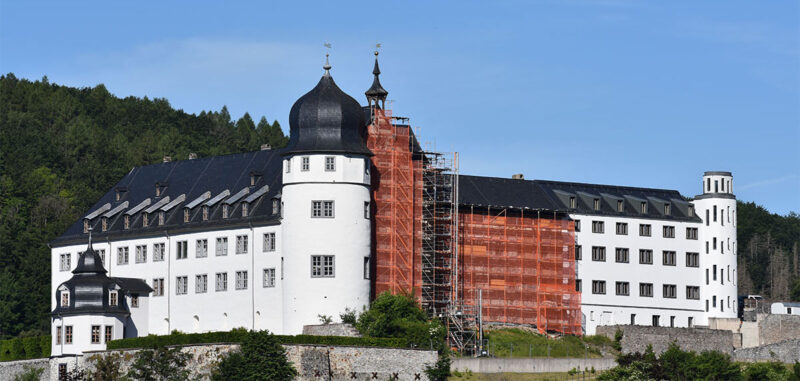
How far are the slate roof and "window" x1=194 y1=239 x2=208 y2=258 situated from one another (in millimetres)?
14922

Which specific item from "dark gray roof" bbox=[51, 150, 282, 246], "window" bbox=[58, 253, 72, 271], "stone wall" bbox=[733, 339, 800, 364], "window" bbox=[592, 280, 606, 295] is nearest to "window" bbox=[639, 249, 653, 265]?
"window" bbox=[592, 280, 606, 295]

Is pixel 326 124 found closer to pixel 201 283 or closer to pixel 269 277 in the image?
pixel 269 277

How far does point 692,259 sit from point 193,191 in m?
31.6

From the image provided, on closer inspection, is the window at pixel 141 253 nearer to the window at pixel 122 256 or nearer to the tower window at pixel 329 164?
the window at pixel 122 256

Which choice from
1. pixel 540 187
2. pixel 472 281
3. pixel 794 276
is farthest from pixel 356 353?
pixel 794 276

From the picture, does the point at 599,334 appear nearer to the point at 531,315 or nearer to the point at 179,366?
the point at 531,315

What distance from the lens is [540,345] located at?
316 ft

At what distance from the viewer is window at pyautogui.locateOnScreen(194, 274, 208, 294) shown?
95438 millimetres

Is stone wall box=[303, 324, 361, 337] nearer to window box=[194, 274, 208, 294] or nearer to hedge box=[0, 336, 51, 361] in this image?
window box=[194, 274, 208, 294]

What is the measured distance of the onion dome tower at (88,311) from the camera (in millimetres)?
90000

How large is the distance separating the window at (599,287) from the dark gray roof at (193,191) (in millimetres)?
21456

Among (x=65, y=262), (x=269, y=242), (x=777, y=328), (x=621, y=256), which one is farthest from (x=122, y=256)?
(x=777, y=328)

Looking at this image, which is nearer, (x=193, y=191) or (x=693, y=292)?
(x=193, y=191)

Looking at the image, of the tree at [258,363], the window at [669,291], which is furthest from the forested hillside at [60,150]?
the window at [669,291]
